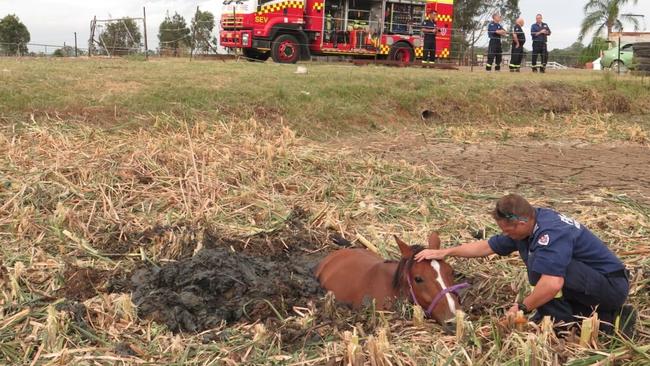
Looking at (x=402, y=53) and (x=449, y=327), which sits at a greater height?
(x=402, y=53)

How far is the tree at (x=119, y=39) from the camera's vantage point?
30.5 metres

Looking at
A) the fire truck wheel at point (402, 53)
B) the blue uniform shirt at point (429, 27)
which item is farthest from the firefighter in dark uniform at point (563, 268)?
the fire truck wheel at point (402, 53)

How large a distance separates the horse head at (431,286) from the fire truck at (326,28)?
54.2ft

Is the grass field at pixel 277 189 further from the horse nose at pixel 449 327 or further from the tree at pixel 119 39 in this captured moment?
the tree at pixel 119 39

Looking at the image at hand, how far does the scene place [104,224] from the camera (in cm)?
530

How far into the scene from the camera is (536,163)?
8648 mm

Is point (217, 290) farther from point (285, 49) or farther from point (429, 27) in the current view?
point (429, 27)

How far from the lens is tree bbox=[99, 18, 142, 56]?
100.0ft

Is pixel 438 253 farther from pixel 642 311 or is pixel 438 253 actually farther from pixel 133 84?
pixel 133 84

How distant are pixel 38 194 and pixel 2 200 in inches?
11.7

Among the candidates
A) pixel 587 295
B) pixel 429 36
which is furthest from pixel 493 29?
pixel 587 295

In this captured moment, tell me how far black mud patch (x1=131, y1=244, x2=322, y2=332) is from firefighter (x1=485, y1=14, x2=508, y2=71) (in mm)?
16550

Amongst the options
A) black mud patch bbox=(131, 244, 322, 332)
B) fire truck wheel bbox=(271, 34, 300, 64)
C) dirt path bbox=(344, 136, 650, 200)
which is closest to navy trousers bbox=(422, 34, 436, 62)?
fire truck wheel bbox=(271, 34, 300, 64)

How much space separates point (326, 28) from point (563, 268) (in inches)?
727
